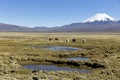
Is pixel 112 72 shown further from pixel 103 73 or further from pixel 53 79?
pixel 53 79

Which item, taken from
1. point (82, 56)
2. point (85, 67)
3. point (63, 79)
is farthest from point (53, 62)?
point (63, 79)

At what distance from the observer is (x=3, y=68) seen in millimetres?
29672

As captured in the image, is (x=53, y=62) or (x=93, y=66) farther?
(x=53, y=62)

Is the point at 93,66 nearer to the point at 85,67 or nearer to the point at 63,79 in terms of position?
the point at 85,67

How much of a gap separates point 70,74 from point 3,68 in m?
7.24

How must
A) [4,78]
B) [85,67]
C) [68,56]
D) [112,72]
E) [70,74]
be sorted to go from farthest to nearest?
[68,56], [85,67], [112,72], [70,74], [4,78]

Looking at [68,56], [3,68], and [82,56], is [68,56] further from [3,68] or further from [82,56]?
[3,68]

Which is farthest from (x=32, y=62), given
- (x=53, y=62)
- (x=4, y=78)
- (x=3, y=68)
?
(x=4, y=78)

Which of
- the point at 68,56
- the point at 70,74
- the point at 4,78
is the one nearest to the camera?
the point at 4,78

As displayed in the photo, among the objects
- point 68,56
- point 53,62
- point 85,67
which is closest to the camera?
point 85,67

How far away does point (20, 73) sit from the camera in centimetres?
2831

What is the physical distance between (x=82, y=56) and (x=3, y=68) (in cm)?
2127

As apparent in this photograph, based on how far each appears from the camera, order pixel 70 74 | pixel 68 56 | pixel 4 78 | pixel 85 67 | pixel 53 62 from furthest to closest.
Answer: pixel 68 56 < pixel 53 62 < pixel 85 67 < pixel 70 74 < pixel 4 78

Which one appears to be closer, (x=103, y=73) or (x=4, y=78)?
(x=4, y=78)
